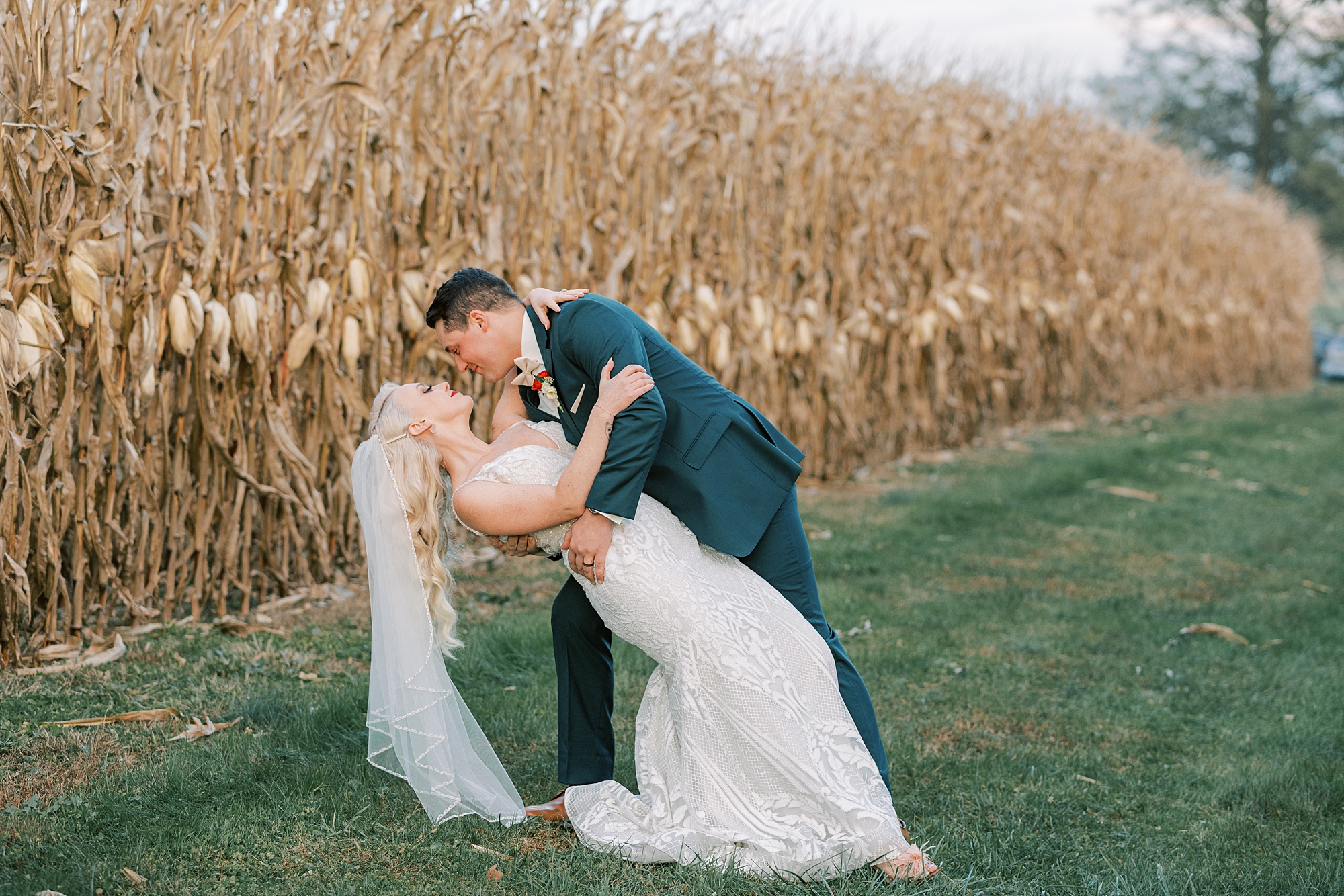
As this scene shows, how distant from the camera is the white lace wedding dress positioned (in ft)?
8.77

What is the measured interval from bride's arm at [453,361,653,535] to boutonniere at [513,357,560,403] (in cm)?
21

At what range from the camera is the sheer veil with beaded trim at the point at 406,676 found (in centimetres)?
289

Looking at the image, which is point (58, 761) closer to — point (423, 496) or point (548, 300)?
point (423, 496)

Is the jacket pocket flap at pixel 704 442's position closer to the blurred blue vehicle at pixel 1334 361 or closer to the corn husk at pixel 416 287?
the corn husk at pixel 416 287

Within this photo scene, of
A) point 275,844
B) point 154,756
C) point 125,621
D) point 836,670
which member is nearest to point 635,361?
point 836,670

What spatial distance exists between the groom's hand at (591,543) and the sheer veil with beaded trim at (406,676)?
482mm

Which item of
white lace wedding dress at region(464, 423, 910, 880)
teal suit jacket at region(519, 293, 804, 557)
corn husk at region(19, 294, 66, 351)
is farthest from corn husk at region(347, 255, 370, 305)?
white lace wedding dress at region(464, 423, 910, 880)

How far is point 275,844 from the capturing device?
272 cm

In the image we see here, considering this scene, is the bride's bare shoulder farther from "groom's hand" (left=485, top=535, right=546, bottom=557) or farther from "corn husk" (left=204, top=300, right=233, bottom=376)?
"corn husk" (left=204, top=300, right=233, bottom=376)

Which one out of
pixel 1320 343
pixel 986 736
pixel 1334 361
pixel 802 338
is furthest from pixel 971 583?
pixel 1320 343

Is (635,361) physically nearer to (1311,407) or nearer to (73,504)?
(73,504)

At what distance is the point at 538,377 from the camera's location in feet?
9.57

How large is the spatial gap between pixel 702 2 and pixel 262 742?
503 cm

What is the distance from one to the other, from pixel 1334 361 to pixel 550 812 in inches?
909
